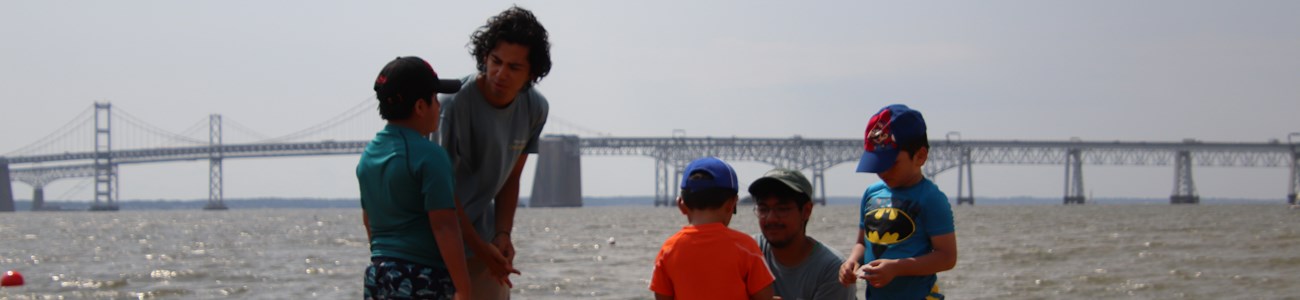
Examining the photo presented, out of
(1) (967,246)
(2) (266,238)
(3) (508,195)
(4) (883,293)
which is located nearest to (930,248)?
(4) (883,293)

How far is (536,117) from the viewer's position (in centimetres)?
361

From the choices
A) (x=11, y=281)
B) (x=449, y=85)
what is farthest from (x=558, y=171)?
(x=449, y=85)

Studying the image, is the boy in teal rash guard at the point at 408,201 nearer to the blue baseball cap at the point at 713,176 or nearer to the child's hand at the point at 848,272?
the blue baseball cap at the point at 713,176

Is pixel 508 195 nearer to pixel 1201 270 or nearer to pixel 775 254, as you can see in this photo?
pixel 775 254

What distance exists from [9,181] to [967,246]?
326 feet

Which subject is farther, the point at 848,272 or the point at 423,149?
the point at 848,272

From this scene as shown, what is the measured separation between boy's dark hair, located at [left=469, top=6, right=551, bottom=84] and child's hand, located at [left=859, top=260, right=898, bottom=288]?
3.09 feet

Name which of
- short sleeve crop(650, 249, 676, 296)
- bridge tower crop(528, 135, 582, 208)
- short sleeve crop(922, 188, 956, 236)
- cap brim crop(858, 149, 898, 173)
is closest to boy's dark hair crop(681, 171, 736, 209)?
short sleeve crop(650, 249, 676, 296)

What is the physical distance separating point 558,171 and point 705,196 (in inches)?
3925

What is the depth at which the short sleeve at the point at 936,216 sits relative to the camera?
3252 millimetres

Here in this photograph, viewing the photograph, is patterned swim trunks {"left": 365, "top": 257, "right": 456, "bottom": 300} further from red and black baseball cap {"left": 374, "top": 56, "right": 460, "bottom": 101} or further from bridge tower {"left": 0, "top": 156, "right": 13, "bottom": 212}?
bridge tower {"left": 0, "top": 156, "right": 13, "bottom": 212}

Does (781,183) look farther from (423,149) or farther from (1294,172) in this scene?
(1294,172)

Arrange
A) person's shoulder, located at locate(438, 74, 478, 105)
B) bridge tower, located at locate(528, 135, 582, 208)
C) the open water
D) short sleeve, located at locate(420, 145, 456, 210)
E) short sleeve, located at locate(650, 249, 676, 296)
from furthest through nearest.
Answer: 1. bridge tower, located at locate(528, 135, 582, 208)
2. the open water
3. person's shoulder, located at locate(438, 74, 478, 105)
4. short sleeve, located at locate(650, 249, 676, 296)
5. short sleeve, located at locate(420, 145, 456, 210)

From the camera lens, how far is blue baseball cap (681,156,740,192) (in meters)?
3.06
